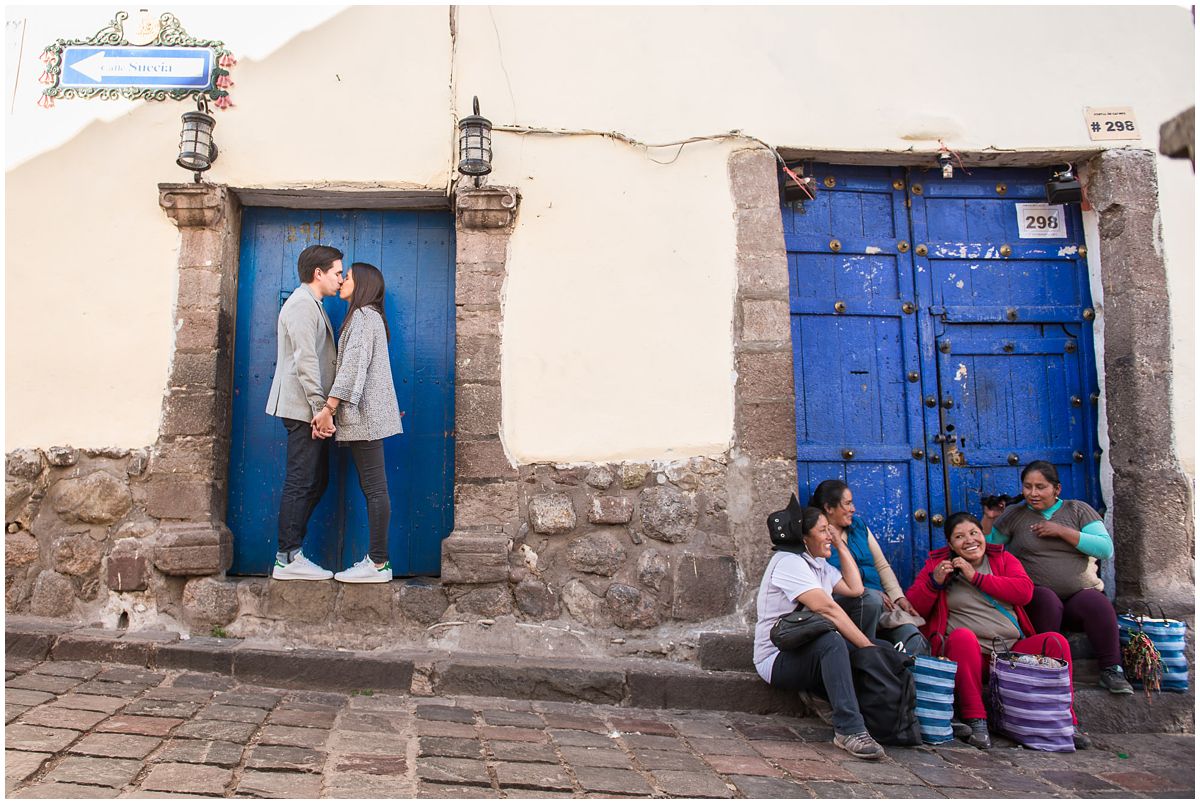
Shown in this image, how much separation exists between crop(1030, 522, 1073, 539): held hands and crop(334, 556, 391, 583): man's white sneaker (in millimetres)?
3337

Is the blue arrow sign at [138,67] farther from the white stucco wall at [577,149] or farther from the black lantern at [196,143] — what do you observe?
the black lantern at [196,143]

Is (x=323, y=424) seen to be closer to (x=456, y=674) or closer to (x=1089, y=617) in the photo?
(x=456, y=674)

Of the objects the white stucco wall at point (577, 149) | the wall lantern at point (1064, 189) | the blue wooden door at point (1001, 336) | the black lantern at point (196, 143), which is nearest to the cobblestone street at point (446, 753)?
the white stucco wall at point (577, 149)

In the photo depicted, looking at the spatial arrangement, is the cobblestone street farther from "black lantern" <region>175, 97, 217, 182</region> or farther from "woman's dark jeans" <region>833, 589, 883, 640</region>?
"black lantern" <region>175, 97, 217, 182</region>

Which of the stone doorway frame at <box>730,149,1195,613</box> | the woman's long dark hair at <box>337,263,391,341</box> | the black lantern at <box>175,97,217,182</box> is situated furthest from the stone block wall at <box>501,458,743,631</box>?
the black lantern at <box>175,97,217,182</box>

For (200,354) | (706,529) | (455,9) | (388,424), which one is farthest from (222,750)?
(455,9)

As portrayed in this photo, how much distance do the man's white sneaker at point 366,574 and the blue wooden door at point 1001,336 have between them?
3.04 meters

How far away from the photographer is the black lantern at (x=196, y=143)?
420 centimetres

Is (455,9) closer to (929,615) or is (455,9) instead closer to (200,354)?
(200,354)

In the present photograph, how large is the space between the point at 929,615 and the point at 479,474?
2.38 meters

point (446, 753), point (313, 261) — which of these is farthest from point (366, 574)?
point (313, 261)

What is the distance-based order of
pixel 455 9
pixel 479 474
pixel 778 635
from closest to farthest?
pixel 778 635 → pixel 479 474 → pixel 455 9

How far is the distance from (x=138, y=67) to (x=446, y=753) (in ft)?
13.0

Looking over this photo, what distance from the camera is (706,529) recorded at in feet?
14.0
